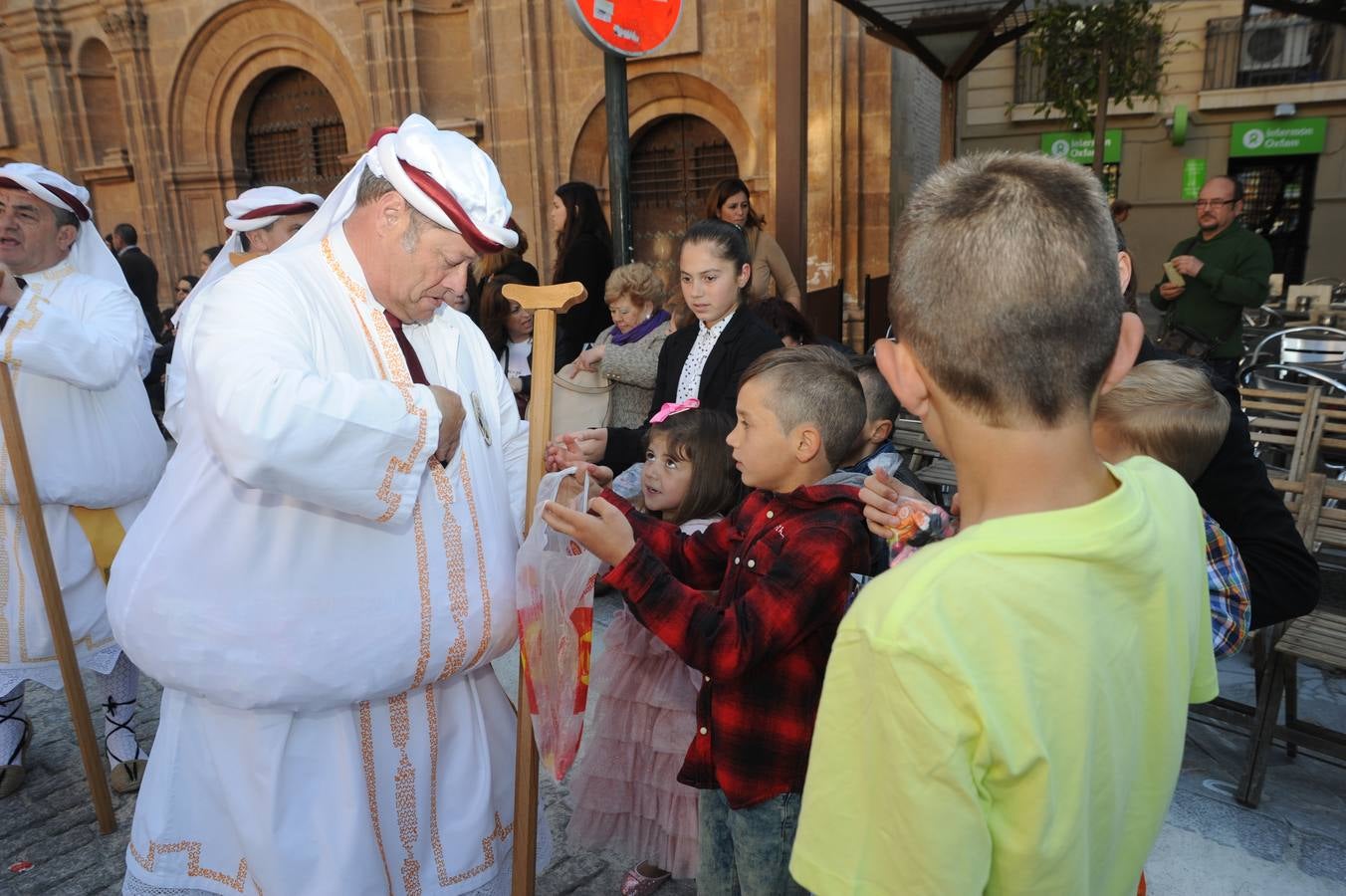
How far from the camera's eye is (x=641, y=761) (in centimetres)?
244

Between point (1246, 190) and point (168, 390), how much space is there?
2224 centimetres

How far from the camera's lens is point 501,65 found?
9453 millimetres

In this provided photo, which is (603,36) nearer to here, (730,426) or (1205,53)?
(730,426)

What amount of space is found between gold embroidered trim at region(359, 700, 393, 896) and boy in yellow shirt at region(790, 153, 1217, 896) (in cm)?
123

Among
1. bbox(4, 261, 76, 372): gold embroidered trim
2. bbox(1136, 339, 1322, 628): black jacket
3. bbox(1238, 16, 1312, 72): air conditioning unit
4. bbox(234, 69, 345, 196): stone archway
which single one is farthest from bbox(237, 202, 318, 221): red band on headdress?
bbox(1238, 16, 1312, 72): air conditioning unit

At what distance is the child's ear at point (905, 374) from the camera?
3.26ft

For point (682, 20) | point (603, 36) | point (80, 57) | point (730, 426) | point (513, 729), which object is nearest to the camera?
point (513, 729)

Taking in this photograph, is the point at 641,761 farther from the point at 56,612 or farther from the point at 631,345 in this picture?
the point at 631,345

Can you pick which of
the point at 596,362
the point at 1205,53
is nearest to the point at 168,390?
the point at 596,362

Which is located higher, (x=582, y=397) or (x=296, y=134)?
(x=296, y=134)

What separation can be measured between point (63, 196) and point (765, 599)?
2.98 meters

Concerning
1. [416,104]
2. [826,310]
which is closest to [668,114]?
[416,104]

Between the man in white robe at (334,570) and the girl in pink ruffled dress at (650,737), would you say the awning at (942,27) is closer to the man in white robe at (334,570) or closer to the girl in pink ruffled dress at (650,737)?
the girl in pink ruffled dress at (650,737)

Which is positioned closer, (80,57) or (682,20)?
(682,20)
